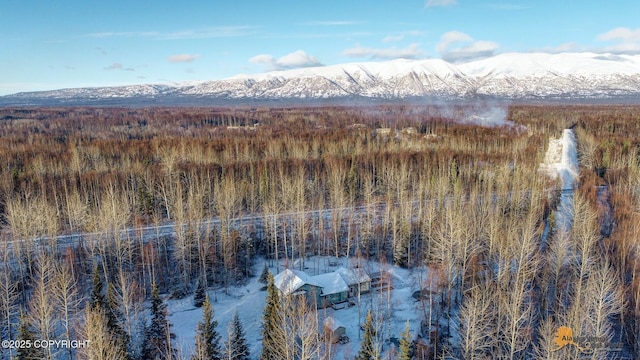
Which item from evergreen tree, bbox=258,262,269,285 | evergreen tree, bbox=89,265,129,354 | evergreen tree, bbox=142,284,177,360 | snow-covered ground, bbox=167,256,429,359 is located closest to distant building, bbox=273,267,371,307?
snow-covered ground, bbox=167,256,429,359

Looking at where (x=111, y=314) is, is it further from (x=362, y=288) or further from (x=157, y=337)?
(x=362, y=288)

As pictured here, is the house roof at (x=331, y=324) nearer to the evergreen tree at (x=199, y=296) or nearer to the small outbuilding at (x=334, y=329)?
the small outbuilding at (x=334, y=329)

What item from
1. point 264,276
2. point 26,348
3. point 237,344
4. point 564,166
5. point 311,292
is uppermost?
point 26,348

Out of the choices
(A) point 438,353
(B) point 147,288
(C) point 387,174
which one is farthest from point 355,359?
A: (C) point 387,174

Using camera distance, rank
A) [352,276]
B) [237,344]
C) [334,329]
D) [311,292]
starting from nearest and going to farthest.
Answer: [237,344], [334,329], [311,292], [352,276]

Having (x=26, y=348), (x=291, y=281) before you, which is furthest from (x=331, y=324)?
(x=26, y=348)

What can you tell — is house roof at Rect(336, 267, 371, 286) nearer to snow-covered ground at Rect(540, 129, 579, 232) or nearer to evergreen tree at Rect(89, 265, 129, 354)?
evergreen tree at Rect(89, 265, 129, 354)

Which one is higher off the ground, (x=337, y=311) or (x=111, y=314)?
(x=111, y=314)

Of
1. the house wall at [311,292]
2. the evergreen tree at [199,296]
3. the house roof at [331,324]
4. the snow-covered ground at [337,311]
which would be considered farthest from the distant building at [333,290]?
the evergreen tree at [199,296]
